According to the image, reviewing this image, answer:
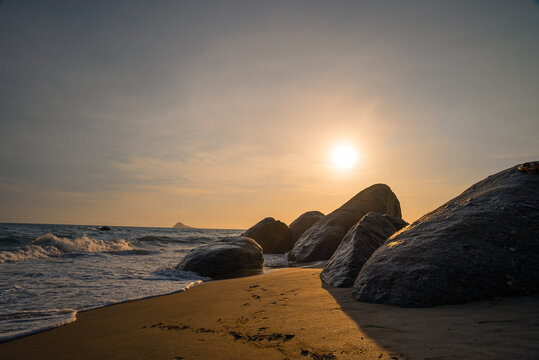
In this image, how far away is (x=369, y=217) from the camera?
525cm

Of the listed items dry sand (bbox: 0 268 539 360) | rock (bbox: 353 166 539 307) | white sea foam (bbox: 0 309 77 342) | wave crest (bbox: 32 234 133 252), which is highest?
rock (bbox: 353 166 539 307)

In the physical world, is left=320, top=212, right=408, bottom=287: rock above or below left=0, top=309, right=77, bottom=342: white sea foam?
above

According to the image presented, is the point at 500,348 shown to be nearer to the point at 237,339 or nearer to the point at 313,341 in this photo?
the point at 313,341

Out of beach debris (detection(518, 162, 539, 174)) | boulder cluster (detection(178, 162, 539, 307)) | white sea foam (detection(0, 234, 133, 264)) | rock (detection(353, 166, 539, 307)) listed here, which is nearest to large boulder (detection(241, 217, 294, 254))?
white sea foam (detection(0, 234, 133, 264))

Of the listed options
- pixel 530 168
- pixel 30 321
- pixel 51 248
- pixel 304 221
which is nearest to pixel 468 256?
pixel 530 168

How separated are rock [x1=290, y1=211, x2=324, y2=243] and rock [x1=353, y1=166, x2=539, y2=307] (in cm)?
1335

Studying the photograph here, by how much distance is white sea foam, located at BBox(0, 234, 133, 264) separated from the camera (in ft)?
31.4

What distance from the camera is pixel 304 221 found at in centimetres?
1688

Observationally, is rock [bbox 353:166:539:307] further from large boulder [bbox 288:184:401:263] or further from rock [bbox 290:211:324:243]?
rock [bbox 290:211:324:243]

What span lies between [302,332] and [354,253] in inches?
87.1

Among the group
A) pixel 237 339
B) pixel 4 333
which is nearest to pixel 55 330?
pixel 4 333

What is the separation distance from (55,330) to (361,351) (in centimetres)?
317

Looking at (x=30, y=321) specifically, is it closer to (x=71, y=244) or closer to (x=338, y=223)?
(x=338, y=223)

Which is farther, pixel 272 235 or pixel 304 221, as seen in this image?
pixel 304 221
